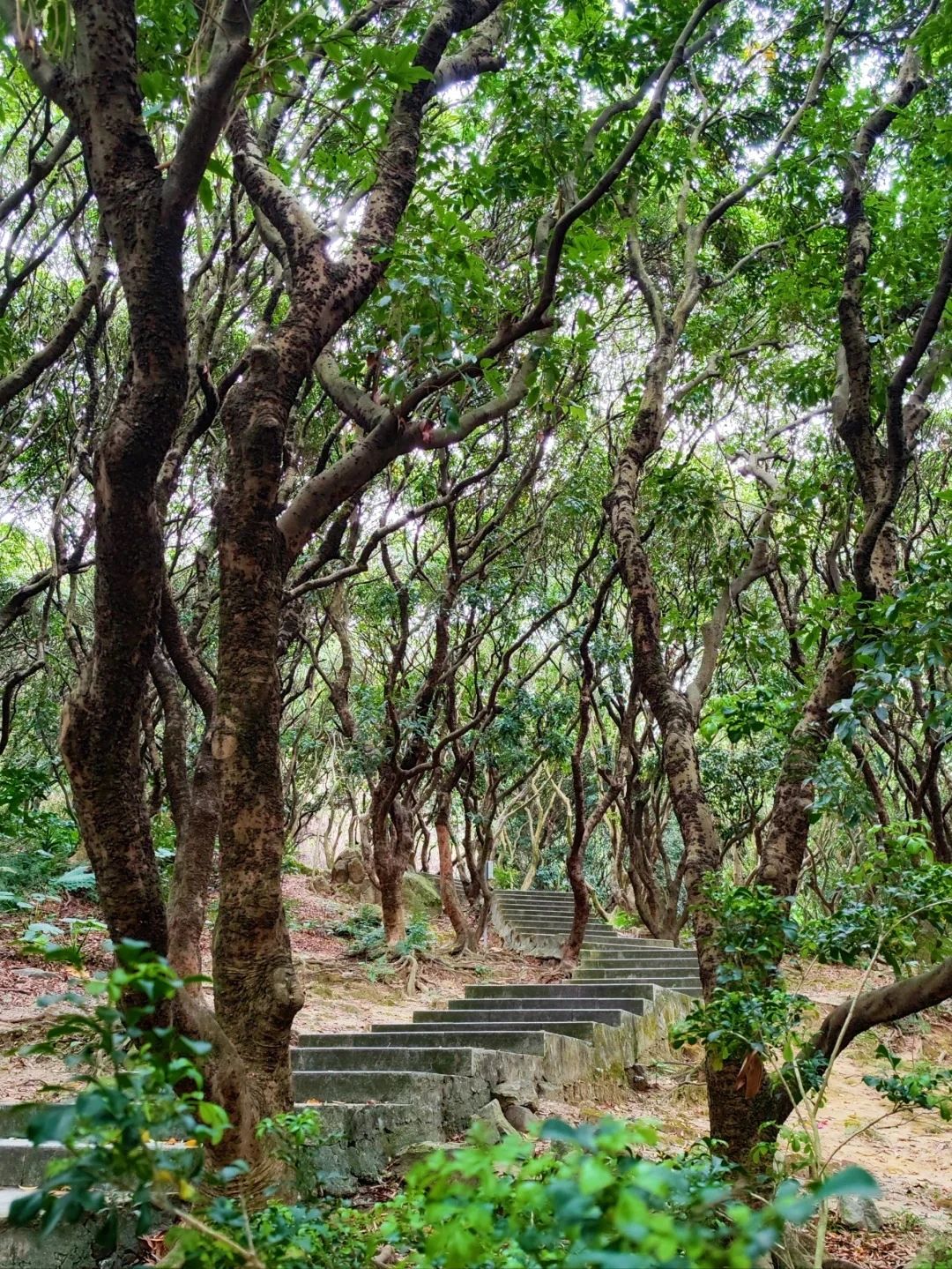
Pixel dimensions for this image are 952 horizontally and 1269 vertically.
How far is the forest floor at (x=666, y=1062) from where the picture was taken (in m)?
5.07

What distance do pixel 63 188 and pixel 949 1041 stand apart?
12438 mm

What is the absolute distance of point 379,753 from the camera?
1129 cm

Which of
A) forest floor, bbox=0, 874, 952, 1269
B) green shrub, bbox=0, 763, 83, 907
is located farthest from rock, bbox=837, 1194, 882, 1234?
green shrub, bbox=0, 763, 83, 907

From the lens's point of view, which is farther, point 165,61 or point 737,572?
point 737,572

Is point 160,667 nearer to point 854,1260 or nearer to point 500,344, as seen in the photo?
point 500,344

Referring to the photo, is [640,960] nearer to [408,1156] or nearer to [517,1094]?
[517,1094]

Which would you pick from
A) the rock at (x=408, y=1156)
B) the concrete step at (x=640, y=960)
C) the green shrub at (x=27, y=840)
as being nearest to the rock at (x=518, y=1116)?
the rock at (x=408, y=1156)

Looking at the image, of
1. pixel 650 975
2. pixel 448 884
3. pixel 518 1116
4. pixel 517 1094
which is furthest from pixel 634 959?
pixel 518 1116

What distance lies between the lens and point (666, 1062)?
837 centimetres

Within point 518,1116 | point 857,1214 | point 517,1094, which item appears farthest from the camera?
point 517,1094

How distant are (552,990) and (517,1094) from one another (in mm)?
3154

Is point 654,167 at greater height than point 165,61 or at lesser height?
greater

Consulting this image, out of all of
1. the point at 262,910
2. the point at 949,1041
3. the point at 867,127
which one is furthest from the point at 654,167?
the point at 949,1041

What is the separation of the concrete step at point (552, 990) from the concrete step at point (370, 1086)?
3.56 m
